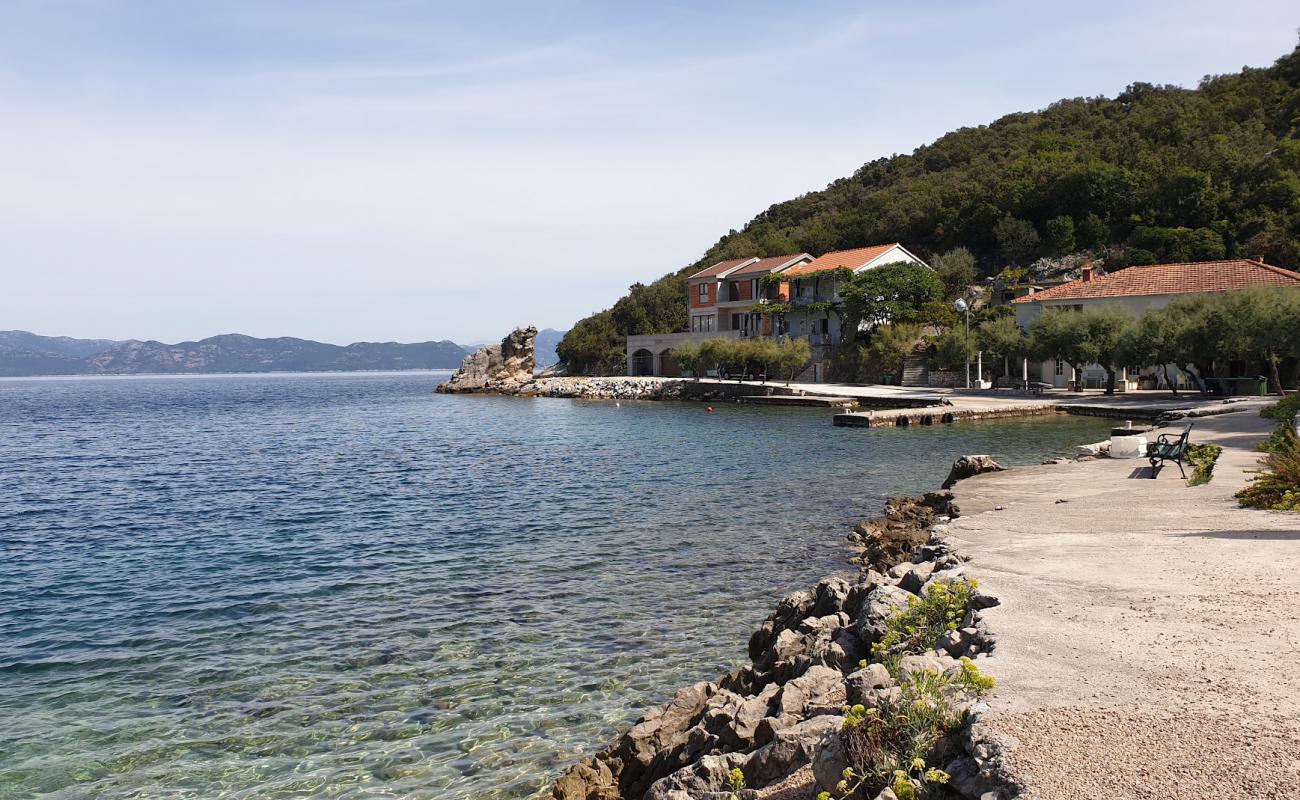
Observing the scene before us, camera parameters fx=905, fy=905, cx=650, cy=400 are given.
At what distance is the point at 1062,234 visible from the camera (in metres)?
81.0

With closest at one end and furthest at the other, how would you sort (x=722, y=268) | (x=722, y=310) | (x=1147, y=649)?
(x=1147, y=649) < (x=722, y=310) < (x=722, y=268)

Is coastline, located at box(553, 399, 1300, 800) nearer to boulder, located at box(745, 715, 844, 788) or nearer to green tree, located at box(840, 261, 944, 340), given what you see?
boulder, located at box(745, 715, 844, 788)

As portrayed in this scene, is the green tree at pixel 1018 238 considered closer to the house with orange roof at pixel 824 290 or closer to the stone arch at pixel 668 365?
the house with orange roof at pixel 824 290

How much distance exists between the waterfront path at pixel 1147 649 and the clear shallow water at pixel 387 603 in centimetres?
421

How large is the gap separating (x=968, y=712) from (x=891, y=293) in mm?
69176

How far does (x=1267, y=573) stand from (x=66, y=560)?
2139 centimetres

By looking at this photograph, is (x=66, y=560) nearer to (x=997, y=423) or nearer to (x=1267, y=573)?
(x=1267, y=573)

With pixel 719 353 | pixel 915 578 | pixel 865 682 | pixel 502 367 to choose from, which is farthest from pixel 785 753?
pixel 502 367

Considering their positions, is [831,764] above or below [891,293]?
below

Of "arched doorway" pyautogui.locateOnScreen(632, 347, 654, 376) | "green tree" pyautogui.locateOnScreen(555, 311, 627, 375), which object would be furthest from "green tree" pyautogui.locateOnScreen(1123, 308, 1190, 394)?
"green tree" pyautogui.locateOnScreen(555, 311, 627, 375)

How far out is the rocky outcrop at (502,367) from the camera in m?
103

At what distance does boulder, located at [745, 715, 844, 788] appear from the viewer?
21.1 ft

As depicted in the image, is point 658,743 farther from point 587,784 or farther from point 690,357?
point 690,357

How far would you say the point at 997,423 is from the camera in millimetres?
44438
